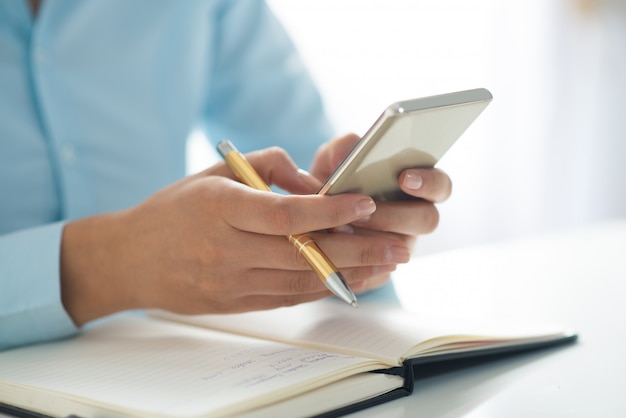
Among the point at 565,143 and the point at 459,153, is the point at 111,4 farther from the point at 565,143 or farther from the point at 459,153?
the point at 565,143

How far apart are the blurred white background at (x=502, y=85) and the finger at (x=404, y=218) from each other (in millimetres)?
1110

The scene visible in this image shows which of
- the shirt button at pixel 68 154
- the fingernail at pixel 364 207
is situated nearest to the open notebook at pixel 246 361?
the fingernail at pixel 364 207

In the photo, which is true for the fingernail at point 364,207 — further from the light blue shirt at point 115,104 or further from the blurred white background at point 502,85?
the blurred white background at point 502,85

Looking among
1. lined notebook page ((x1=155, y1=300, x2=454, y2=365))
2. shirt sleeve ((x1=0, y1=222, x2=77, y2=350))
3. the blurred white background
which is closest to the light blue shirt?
shirt sleeve ((x1=0, y1=222, x2=77, y2=350))

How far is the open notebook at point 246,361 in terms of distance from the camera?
1.52 feet

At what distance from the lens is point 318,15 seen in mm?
1818

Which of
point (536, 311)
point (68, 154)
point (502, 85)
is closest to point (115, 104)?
point (68, 154)

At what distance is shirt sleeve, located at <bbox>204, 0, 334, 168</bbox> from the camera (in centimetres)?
108

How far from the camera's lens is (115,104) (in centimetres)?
96

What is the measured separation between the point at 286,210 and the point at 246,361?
116mm

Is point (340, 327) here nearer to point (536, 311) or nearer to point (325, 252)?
point (325, 252)

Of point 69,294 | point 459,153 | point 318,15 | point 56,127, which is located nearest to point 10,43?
point 56,127

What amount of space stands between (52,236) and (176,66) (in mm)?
421

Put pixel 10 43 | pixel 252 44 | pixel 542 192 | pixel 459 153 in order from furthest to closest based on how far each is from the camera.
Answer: pixel 542 192, pixel 459 153, pixel 252 44, pixel 10 43
